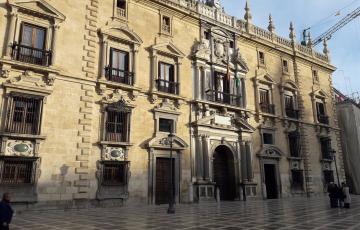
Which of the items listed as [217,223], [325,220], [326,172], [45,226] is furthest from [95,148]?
[326,172]

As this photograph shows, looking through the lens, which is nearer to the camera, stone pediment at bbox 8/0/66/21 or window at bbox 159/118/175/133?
stone pediment at bbox 8/0/66/21

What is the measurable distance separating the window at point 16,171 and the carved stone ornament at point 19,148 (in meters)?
0.25

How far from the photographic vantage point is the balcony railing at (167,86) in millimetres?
18609

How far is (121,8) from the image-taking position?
18.3 metres

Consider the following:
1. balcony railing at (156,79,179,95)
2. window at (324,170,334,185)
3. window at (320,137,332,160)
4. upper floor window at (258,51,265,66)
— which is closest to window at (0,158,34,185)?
balcony railing at (156,79,179,95)

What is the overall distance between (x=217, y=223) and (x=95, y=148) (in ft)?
25.8

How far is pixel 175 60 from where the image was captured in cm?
1973

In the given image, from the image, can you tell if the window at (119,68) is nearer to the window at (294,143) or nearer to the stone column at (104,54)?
the stone column at (104,54)

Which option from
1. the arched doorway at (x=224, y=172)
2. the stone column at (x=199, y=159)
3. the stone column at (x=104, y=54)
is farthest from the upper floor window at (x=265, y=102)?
the stone column at (x=104, y=54)

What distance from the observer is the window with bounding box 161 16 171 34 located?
19.8 m

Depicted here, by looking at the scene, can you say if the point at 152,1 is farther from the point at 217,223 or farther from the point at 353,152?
the point at 353,152

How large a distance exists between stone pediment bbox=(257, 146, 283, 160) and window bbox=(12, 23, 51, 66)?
1489cm

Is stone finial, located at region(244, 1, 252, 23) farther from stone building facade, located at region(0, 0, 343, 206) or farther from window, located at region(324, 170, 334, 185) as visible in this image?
window, located at region(324, 170, 334, 185)

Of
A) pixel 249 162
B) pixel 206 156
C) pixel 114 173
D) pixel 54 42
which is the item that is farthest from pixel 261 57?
pixel 54 42
